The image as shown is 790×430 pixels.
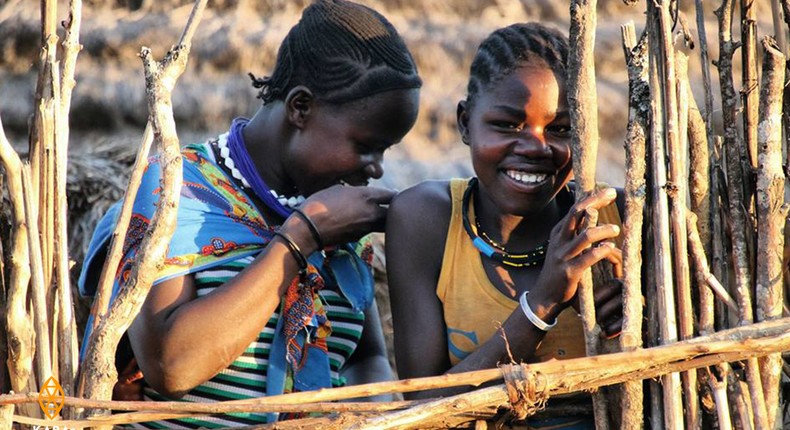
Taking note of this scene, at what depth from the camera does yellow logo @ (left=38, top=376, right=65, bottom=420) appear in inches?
71.5

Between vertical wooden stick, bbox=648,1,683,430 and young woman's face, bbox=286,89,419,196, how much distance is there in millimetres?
705

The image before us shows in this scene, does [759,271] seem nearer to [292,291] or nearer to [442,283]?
[442,283]

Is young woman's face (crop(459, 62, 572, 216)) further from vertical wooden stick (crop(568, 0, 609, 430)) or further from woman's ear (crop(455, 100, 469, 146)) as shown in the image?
vertical wooden stick (crop(568, 0, 609, 430))

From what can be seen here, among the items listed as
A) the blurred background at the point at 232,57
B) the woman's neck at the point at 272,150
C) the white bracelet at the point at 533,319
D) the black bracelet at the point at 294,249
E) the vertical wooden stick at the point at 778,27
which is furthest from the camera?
the blurred background at the point at 232,57

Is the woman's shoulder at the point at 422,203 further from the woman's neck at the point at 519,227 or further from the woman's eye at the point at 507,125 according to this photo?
the woman's eye at the point at 507,125

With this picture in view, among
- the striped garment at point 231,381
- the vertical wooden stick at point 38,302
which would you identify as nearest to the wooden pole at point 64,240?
the vertical wooden stick at point 38,302

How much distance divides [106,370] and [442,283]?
753 mm

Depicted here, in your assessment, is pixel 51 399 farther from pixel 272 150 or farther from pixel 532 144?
pixel 532 144

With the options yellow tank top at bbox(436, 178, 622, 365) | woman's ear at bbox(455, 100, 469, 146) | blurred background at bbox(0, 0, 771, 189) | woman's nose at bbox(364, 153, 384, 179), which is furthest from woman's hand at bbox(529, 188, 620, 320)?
blurred background at bbox(0, 0, 771, 189)

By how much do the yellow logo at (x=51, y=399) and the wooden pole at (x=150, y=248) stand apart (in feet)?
0.14

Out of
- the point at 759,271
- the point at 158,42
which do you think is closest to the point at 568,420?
the point at 759,271

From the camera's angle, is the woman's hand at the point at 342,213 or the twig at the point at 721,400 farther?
the woman's hand at the point at 342,213

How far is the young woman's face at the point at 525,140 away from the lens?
2238 millimetres

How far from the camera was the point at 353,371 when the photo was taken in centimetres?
279
